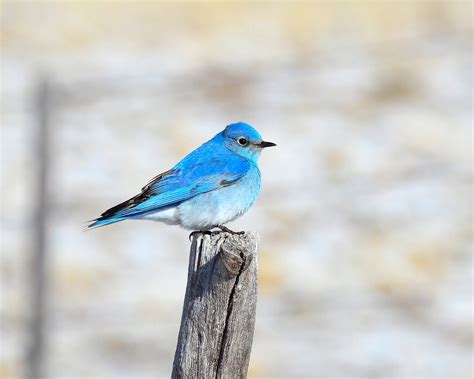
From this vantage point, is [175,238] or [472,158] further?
[472,158]

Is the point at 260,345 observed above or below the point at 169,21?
below

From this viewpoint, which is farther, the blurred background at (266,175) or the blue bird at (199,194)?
the blurred background at (266,175)

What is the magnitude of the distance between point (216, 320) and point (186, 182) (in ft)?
5.05

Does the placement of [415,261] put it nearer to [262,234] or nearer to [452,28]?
[262,234]

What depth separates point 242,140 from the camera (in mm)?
6066

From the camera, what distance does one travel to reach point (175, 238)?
10.4 metres

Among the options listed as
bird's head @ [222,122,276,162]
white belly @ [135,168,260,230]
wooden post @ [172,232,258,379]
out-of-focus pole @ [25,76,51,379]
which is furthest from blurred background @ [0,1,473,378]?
wooden post @ [172,232,258,379]

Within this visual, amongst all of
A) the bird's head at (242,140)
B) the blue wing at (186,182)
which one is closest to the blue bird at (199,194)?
the blue wing at (186,182)

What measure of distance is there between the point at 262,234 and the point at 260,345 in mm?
1276

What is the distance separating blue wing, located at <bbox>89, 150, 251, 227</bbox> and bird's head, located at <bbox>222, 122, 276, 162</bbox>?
6.8 inches

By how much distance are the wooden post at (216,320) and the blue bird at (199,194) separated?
126 centimetres

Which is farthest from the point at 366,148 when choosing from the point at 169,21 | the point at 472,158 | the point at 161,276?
the point at 169,21

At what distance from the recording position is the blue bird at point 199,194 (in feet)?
18.2

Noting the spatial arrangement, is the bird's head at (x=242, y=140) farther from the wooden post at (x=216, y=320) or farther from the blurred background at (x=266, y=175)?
the blurred background at (x=266, y=175)
